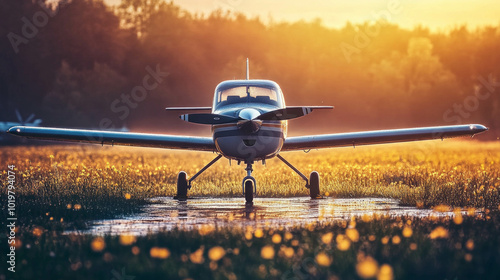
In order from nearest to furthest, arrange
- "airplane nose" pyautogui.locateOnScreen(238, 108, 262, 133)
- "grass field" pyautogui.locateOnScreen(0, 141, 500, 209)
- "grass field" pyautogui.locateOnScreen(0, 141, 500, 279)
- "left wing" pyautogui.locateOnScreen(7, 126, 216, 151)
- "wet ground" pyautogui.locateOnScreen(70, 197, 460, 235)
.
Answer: "grass field" pyautogui.locateOnScreen(0, 141, 500, 279) → "wet ground" pyautogui.locateOnScreen(70, 197, 460, 235) → "airplane nose" pyautogui.locateOnScreen(238, 108, 262, 133) → "grass field" pyautogui.locateOnScreen(0, 141, 500, 209) → "left wing" pyautogui.locateOnScreen(7, 126, 216, 151)

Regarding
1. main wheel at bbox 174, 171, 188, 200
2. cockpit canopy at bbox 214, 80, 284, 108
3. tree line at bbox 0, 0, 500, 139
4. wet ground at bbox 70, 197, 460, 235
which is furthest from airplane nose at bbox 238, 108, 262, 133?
tree line at bbox 0, 0, 500, 139

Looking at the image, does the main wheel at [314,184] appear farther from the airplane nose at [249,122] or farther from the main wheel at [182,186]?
the airplane nose at [249,122]

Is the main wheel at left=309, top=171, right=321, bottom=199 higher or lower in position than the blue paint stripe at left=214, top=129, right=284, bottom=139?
lower

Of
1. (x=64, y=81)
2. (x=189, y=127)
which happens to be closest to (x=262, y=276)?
(x=189, y=127)

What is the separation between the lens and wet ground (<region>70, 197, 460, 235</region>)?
35.3 feet

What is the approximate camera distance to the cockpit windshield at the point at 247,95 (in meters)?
15.9

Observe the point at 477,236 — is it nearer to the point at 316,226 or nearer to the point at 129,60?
the point at 316,226

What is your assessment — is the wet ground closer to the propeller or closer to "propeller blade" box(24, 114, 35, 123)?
the propeller

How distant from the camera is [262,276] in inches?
256

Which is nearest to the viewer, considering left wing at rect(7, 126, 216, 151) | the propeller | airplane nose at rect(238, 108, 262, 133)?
airplane nose at rect(238, 108, 262, 133)

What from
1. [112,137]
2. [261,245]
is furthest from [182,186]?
[261,245]

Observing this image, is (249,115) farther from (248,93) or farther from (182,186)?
(182,186)

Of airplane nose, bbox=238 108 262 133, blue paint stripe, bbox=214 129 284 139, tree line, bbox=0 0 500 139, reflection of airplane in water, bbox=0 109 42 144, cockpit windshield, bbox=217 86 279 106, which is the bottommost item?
blue paint stripe, bbox=214 129 284 139

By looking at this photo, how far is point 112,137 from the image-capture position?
680 inches
